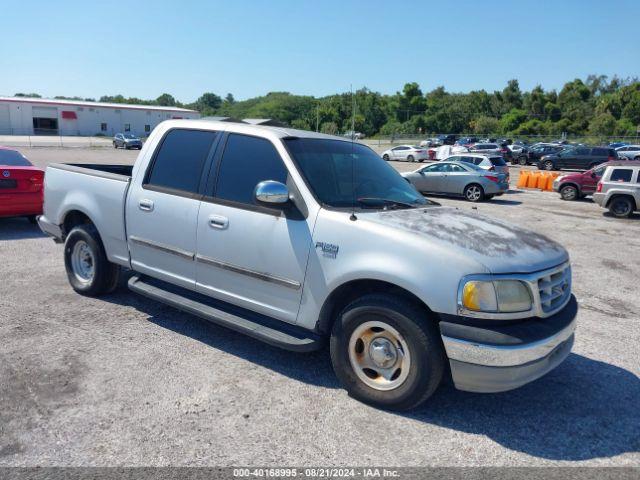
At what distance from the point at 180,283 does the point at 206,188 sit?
0.93 m

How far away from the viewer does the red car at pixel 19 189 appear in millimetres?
8945

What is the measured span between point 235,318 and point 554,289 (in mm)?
2459

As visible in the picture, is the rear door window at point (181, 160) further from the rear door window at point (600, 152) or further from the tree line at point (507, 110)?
the tree line at point (507, 110)

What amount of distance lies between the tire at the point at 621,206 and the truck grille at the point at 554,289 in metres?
13.8

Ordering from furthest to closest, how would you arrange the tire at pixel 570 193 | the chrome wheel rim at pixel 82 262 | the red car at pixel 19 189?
the tire at pixel 570 193
the red car at pixel 19 189
the chrome wheel rim at pixel 82 262

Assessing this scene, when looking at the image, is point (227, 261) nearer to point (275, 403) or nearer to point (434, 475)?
point (275, 403)

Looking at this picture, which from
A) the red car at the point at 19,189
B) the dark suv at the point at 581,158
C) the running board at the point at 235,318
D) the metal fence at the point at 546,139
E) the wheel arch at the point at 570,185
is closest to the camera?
the running board at the point at 235,318

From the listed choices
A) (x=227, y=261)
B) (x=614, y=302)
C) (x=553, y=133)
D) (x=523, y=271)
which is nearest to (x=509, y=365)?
(x=523, y=271)

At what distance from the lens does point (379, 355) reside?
11.6ft

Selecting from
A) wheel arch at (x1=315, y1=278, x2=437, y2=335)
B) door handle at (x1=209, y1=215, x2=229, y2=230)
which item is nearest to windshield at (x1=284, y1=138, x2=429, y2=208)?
wheel arch at (x1=315, y1=278, x2=437, y2=335)

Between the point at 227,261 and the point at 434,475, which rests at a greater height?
the point at 227,261

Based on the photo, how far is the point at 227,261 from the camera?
13.8 feet

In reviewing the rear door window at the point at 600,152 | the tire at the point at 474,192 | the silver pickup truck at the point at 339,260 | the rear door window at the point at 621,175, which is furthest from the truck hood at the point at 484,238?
the rear door window at the point at 600,152

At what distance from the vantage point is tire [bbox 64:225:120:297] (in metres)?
5.49
